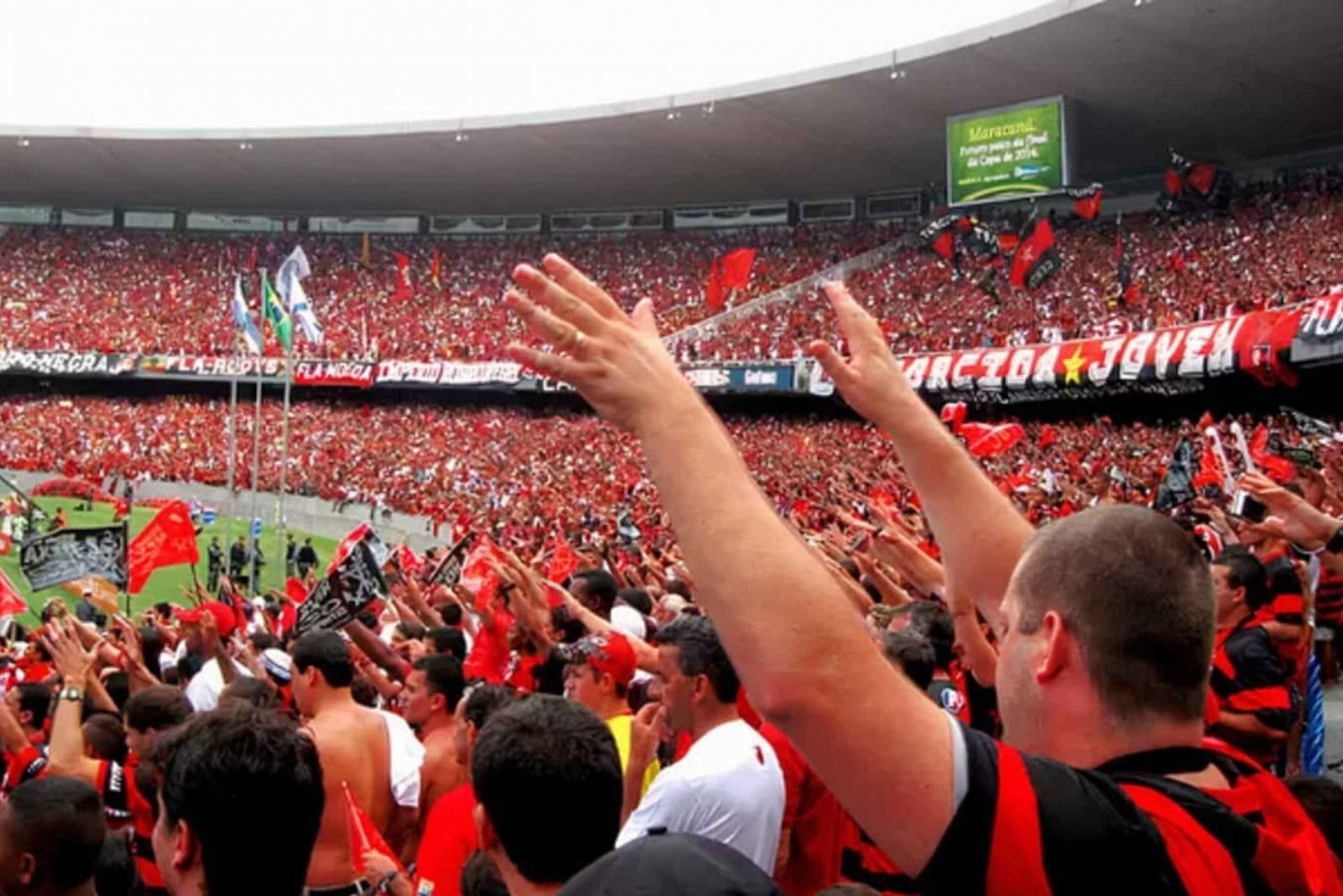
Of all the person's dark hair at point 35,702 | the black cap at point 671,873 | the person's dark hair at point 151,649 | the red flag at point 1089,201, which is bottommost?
the person's dark hair at point 151,649

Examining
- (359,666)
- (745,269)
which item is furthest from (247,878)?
(745,269)

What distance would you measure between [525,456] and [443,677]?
31438mm

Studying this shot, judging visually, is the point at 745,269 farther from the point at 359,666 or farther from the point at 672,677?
the point at 672,677

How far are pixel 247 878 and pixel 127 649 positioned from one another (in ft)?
18.6

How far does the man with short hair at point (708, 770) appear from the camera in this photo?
3.47 meters

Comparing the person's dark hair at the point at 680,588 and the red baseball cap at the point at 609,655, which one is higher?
the red baseball cap at the point at 609,655

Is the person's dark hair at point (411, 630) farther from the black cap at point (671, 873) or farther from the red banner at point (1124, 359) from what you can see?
the red banner at point (1124, 359)

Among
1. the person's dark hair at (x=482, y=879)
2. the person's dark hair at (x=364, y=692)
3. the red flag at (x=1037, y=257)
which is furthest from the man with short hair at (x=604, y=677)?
the red flag at (x=1037, y=257)

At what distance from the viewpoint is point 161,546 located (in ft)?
45.9

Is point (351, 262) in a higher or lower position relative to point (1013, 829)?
higher

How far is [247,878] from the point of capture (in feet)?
7.80

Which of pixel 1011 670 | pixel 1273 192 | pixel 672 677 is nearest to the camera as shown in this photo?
pixel 1011 670

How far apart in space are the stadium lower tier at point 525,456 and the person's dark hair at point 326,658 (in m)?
8.21

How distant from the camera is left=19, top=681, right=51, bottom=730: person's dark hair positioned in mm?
6535
